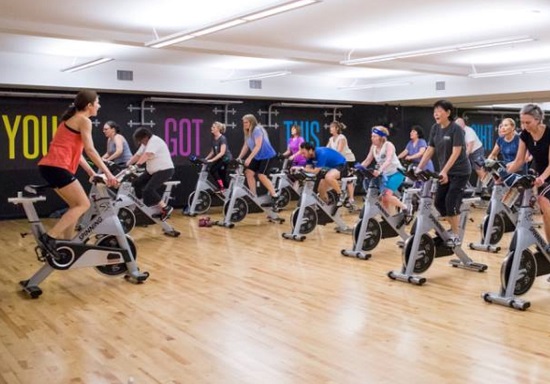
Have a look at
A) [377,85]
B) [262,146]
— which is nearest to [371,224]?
[262,146]

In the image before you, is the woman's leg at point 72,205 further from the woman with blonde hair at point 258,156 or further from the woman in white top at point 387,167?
the woman with blonde hair at point 258,156

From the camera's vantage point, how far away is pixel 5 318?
12.6 ft

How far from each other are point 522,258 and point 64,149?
3.24 metres

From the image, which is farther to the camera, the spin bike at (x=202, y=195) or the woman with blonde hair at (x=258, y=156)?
the spin bike at (x=202, y=195)

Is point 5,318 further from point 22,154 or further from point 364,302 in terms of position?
point 22,154

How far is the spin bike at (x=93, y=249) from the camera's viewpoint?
4344 mm

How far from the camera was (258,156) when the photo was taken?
8234 mm

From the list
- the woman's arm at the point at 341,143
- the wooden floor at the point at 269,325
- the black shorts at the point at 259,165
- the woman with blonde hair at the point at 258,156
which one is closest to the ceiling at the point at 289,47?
the woman with blonde hair at the point at 258,156

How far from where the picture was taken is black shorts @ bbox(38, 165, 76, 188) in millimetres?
4316

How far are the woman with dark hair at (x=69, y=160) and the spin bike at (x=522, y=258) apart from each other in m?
2.78

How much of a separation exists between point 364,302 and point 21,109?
659 cm

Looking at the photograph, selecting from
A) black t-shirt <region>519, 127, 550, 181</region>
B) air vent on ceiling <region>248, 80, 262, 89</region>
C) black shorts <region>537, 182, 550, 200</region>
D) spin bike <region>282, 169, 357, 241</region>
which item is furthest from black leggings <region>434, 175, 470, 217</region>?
air vent on ceiling <region>248, 80, 262, 89</region>

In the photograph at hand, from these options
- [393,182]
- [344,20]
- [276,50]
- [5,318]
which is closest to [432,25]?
[344,20]

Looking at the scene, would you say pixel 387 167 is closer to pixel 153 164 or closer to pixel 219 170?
pixel 153 164
